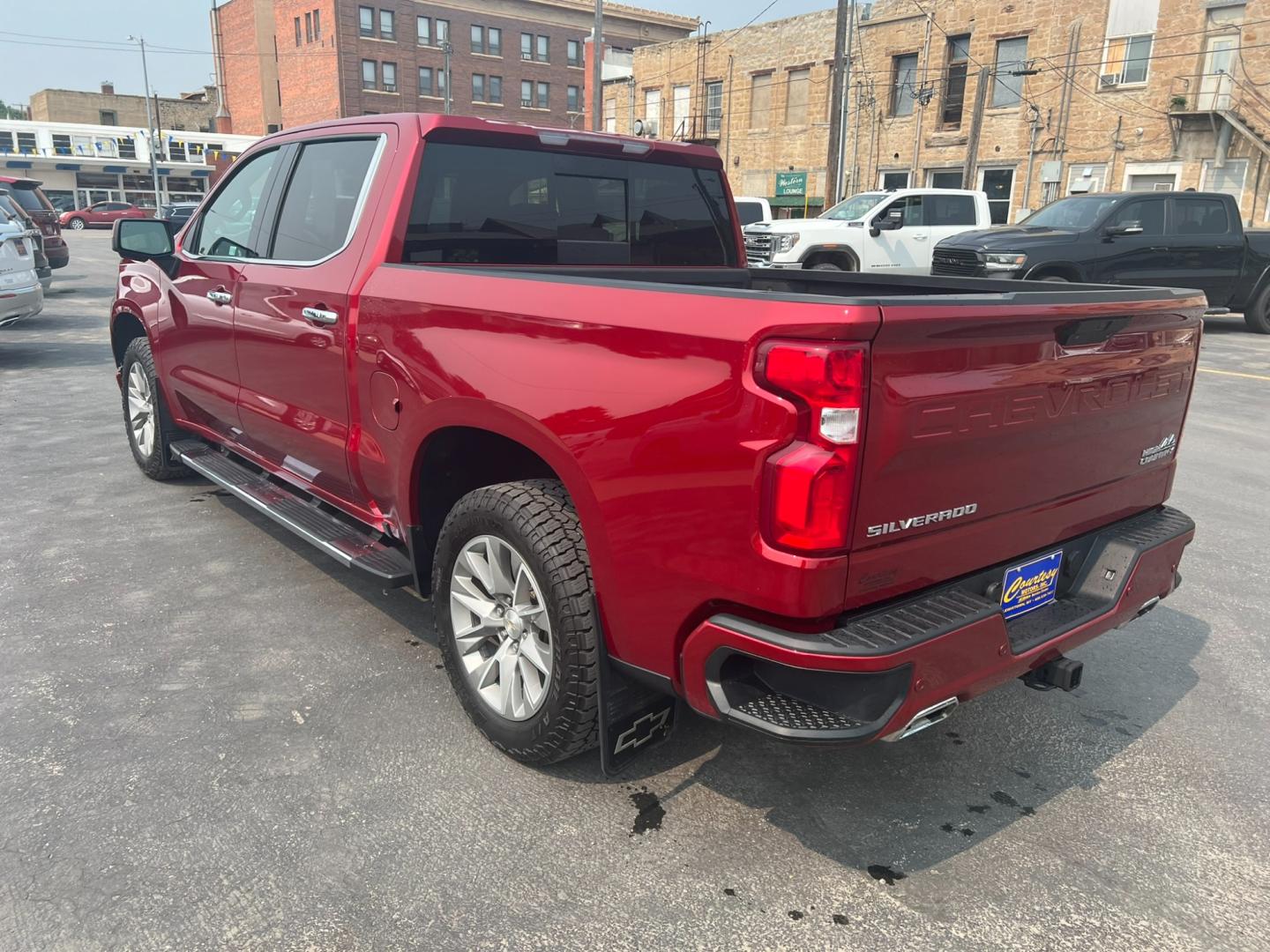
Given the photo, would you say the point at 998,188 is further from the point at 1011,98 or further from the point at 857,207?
the point at 857,207

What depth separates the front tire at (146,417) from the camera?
5.55 metres

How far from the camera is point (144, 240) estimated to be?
195 inches

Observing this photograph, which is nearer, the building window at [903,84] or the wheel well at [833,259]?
the wheel well at [833,259]

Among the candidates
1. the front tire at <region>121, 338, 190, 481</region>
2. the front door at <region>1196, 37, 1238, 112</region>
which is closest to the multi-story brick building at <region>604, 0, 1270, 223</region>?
the front door at <region>1196, 37, 1238, 112</region>

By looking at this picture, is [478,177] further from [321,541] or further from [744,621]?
[744,621]

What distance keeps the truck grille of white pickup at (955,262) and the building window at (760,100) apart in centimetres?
2551

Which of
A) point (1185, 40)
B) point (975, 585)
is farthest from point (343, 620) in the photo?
point (1185, 40)

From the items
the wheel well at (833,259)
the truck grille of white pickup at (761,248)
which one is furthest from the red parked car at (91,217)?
the wheel well at (833,259)

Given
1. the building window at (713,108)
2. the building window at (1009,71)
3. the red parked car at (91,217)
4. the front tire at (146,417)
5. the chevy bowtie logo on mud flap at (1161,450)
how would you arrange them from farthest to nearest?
1. the red parked car at (91,217)
2. the building window at (713,108)
3. the building window at (1009,71)
4. the front tire at (146,417)
5. the chevy bowtie logo on mud flap at (1161,450)

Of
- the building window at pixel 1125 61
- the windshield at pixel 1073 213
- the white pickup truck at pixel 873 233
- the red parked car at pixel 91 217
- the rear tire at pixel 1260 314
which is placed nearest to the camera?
the windshield at pixel 1073 213

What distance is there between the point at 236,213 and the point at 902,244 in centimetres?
1508

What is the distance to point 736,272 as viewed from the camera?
4418 mm

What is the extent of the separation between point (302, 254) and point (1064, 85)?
31.0 meters

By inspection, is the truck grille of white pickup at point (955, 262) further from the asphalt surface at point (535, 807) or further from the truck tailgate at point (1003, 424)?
the truck tailgate at point (1003, 424)
